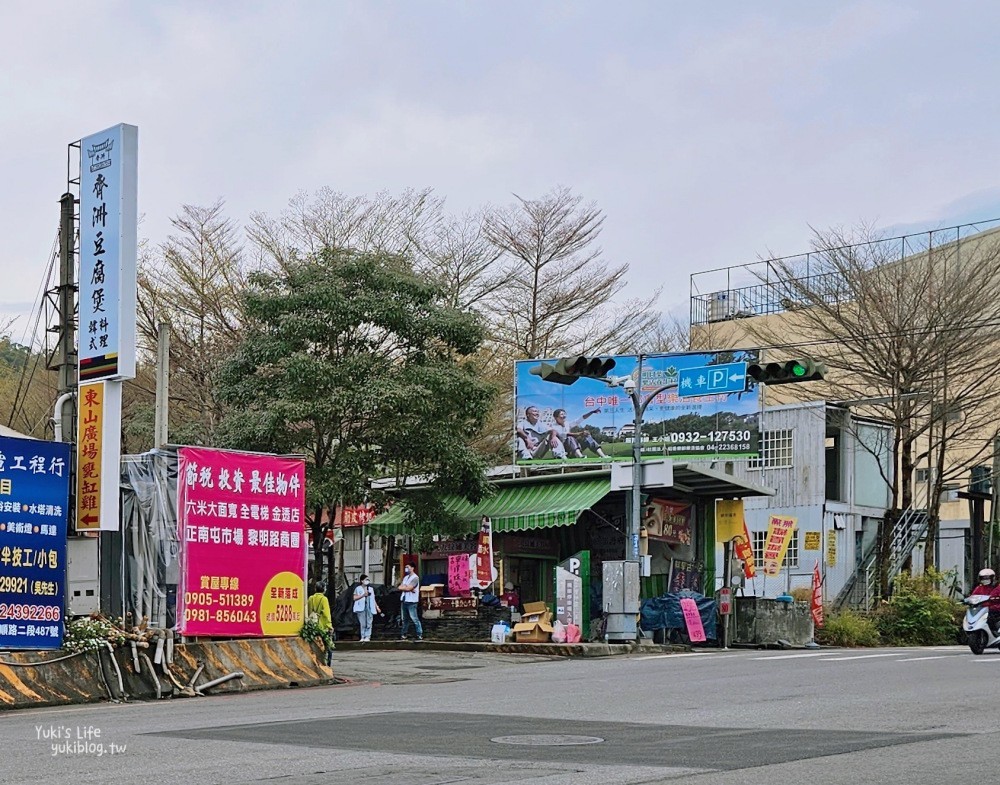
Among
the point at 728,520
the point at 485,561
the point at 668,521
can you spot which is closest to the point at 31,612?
the point at 485,561

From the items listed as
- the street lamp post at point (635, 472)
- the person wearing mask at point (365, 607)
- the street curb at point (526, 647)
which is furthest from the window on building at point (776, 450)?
the person wearing mask at point (365, 607)

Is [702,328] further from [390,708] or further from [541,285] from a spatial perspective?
[390,708]

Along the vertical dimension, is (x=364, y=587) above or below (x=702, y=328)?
below

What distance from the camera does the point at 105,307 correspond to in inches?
773

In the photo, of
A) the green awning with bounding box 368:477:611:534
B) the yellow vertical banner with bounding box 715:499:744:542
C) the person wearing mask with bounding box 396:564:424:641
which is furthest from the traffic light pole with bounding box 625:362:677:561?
the person wearing mask with bounding box 396:564:424:641

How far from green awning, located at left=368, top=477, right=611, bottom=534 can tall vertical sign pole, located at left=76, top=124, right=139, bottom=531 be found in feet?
43.1

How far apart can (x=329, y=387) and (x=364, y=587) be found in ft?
16.1

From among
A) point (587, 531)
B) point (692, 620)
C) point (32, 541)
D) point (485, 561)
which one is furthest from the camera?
point (587, 531)

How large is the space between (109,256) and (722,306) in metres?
36.9

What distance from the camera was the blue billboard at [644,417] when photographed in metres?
34.8

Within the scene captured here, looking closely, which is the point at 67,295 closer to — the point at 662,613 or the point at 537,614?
the point at 537,614

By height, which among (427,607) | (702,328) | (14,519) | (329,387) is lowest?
(427,607)

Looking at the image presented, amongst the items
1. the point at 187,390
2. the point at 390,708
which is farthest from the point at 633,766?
the point at 187,390

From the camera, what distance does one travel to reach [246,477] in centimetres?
2031
